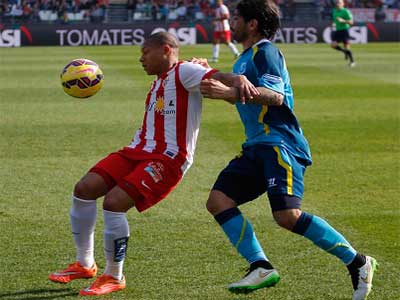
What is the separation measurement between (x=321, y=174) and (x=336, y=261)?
12.7 ft

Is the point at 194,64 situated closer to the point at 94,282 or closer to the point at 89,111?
the point at 94,282

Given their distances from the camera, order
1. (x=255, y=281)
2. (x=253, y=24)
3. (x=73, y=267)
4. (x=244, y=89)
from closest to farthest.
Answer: (x=244, y=89)
(x=255, y=281)
(x=253, y=24)
(x=73, y=267)

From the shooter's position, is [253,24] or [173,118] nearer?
[253,24]

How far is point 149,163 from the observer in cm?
609

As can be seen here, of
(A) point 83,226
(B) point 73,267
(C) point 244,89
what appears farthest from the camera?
(B) point 73,267

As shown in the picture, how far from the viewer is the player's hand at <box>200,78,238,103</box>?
535 cm

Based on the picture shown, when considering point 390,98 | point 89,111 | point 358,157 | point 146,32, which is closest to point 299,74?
point 390,98

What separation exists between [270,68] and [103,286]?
182 cm

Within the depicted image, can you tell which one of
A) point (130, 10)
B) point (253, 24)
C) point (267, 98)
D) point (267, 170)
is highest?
point (253, 24)

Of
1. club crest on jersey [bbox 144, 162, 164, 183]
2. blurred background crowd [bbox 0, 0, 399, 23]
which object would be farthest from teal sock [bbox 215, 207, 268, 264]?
blurred background crowd [bbox 0, 0, 399, 23]

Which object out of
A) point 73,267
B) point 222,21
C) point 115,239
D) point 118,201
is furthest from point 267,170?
point 222,21

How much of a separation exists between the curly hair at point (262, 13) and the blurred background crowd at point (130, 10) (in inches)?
1561

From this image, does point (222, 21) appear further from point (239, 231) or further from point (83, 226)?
point (239, 231)

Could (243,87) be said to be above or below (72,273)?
above
